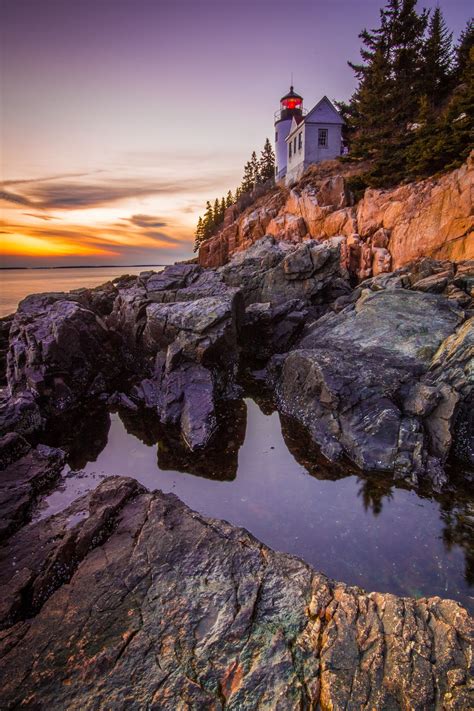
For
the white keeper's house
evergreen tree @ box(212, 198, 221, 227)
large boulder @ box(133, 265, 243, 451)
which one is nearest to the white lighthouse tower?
the white keeper's house

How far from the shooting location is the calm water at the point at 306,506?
7.63m

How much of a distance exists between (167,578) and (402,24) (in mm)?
56983

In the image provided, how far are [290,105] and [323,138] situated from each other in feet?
73.8

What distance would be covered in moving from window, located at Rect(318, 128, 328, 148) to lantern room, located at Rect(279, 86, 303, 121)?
1840 centimetres

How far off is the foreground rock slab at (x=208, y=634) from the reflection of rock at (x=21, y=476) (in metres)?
1.88

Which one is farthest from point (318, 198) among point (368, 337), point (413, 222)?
point (368, 337)

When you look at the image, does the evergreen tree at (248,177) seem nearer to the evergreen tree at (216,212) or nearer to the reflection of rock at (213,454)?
the evergreen tree at (216,212)

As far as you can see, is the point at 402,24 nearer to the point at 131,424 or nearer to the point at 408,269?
the point at 408,269

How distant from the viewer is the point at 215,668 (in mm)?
4676

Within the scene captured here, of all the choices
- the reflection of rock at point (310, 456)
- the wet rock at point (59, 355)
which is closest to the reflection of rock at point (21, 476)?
the wet rock at point (59, 355)

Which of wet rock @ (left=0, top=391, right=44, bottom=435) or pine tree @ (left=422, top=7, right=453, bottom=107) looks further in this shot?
pine tree @ (left=422, top=7, right=453, bottom=107)

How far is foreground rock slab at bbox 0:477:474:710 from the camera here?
4387mm

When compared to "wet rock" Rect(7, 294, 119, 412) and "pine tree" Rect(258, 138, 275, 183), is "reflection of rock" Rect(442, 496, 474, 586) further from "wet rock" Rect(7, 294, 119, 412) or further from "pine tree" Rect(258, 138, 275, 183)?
"pine tree" Rect(258, 138, 275, 183)

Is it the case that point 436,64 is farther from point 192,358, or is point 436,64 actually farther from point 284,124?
point 192,358
